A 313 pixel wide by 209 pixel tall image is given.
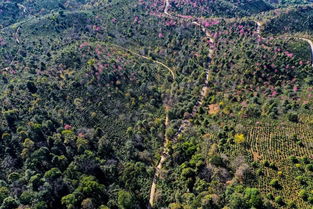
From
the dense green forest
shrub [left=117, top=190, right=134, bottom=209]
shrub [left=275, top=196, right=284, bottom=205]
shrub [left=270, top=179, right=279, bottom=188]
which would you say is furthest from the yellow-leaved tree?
shrub [left=117, top=190, right=134, bottom=209]

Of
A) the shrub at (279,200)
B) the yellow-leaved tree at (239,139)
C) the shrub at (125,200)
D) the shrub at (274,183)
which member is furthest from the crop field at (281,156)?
the shrub at (125,200)

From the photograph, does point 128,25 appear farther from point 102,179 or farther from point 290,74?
point 102,179

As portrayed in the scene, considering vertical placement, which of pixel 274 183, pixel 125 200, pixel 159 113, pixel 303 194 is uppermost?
pixel 303 194

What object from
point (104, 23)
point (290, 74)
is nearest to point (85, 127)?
point (290, 74)

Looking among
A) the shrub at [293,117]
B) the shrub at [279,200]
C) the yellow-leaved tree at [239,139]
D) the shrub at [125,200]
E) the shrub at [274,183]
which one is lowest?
the shrub at [125,200]

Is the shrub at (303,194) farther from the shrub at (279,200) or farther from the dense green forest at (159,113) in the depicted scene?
the shrub at (279,200)

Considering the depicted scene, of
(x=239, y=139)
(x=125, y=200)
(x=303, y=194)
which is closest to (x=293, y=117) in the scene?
(x=239, y=139)

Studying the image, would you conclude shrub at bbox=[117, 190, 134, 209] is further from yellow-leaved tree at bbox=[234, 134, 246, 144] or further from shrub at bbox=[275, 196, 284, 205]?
shrub at bbox=[275, 196, 284, 205]

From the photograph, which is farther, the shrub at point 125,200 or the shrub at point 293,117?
the shrub at point 293,117

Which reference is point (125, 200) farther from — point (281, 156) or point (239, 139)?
point (281, 156)
